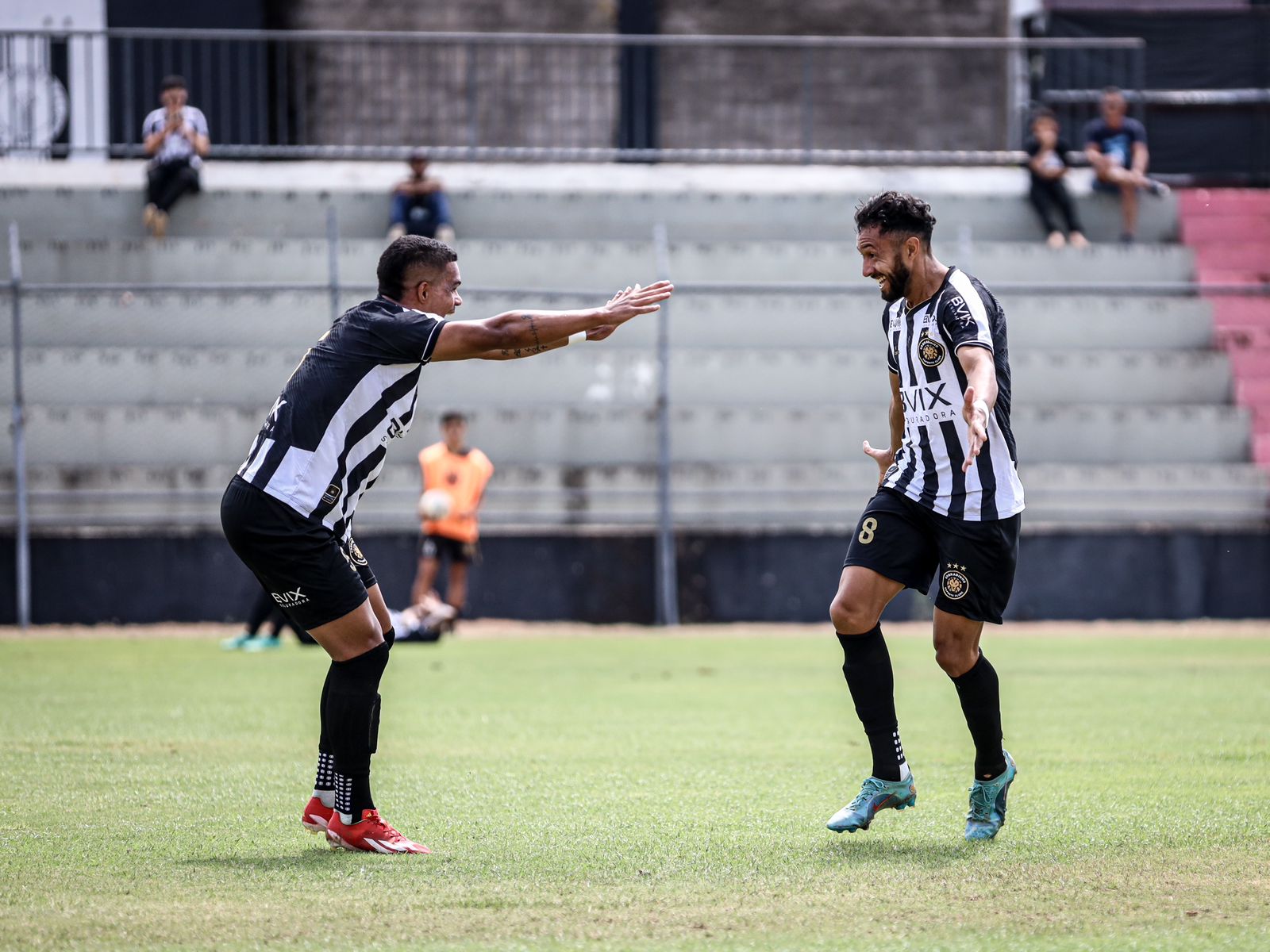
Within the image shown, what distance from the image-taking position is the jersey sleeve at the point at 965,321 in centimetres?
576

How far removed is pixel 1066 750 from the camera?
26.8ft

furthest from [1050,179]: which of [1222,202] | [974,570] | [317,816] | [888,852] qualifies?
[317,816]

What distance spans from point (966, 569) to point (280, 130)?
18.0 m

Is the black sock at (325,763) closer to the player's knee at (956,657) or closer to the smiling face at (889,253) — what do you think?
the player's knee at (956,657)

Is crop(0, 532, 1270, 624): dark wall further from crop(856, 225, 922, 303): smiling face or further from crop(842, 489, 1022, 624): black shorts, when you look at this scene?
crop(856, 225, 922, 303): smiling face

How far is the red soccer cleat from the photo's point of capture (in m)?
5.63

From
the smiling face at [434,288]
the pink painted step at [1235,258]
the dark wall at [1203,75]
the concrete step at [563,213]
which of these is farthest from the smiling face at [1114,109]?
the smiling face at [434,288]

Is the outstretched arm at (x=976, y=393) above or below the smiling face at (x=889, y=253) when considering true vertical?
below

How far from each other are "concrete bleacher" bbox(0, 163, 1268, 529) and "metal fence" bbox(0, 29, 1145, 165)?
1.49m

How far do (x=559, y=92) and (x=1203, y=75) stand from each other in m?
8.54

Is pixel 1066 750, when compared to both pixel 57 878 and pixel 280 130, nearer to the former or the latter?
pixel 57 878

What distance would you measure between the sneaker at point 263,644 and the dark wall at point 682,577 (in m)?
2.16

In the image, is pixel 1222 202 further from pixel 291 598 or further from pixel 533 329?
pixel 291 598

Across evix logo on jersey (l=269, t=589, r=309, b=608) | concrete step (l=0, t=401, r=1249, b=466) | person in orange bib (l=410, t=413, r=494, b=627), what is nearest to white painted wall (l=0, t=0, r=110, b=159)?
concrete step (l=0, t=401, r=1249, b=466)
